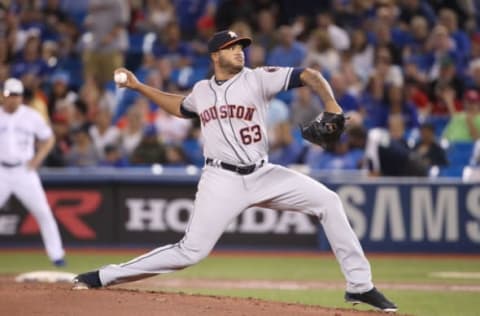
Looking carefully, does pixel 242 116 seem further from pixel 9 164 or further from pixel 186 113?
pixel 9 164

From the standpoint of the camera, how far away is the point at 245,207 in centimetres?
786

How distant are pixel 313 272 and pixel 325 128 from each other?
201 inches

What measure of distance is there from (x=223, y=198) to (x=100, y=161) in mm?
8344

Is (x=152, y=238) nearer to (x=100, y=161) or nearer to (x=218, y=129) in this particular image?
(x=100, y=161)

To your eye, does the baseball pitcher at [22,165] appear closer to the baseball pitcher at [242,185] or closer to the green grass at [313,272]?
the green grass at [313,272]

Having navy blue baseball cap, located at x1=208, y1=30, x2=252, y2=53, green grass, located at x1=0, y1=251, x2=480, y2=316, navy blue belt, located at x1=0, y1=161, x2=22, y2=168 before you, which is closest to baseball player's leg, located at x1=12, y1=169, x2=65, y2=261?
navy blue belt, located at x1=0, y1=161, x2=22, y2=168

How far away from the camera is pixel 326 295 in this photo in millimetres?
10227

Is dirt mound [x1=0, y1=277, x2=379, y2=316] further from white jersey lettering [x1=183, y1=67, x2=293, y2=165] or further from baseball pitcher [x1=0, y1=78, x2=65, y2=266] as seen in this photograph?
baseball pitcher [x1=0, y1=78, x2=65, y2=266]

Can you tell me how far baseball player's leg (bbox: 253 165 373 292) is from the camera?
7.76 meters

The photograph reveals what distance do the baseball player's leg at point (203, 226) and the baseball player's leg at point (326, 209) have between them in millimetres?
225

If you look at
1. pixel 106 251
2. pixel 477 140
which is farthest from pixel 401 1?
pixel 106 251

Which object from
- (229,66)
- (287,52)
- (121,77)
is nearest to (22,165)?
(121,77)

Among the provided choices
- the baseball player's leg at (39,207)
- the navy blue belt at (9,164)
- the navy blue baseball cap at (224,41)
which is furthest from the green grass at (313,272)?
the navy blue baseball cap at (224,41)

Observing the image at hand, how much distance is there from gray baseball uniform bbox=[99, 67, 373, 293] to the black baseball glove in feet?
1.20
